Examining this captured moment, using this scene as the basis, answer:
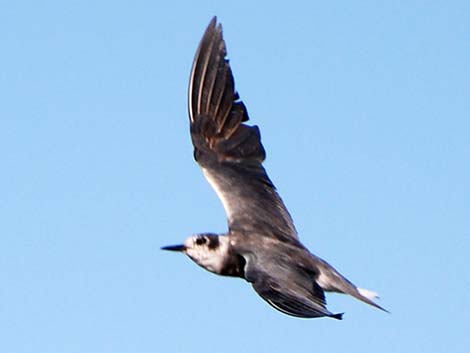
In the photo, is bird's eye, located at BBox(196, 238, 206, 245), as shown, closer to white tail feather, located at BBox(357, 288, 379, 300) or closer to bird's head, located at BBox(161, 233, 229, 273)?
bird's head, located at BBox(161, 233, 229, 273)

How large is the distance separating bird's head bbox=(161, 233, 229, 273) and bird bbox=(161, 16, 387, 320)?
1 cm

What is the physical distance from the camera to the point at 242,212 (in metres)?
24.8

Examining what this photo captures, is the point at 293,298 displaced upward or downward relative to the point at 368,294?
downward

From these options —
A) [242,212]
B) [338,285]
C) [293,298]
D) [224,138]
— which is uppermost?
[224,138]

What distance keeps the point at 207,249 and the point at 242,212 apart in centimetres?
84

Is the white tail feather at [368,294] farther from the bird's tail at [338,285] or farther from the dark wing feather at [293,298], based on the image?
the dark wing feather at [293,298]

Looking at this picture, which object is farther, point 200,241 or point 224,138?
point 224,138

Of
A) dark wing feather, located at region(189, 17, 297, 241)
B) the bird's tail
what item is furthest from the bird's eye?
the bird's tail

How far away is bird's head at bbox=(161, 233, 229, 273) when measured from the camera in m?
24.2

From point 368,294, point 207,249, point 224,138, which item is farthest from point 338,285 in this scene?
point 224,138

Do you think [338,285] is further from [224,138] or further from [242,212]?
[224,138]

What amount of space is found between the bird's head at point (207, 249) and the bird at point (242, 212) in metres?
0.01

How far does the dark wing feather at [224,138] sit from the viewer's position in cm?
2520

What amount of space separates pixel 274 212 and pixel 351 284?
1.85 m
